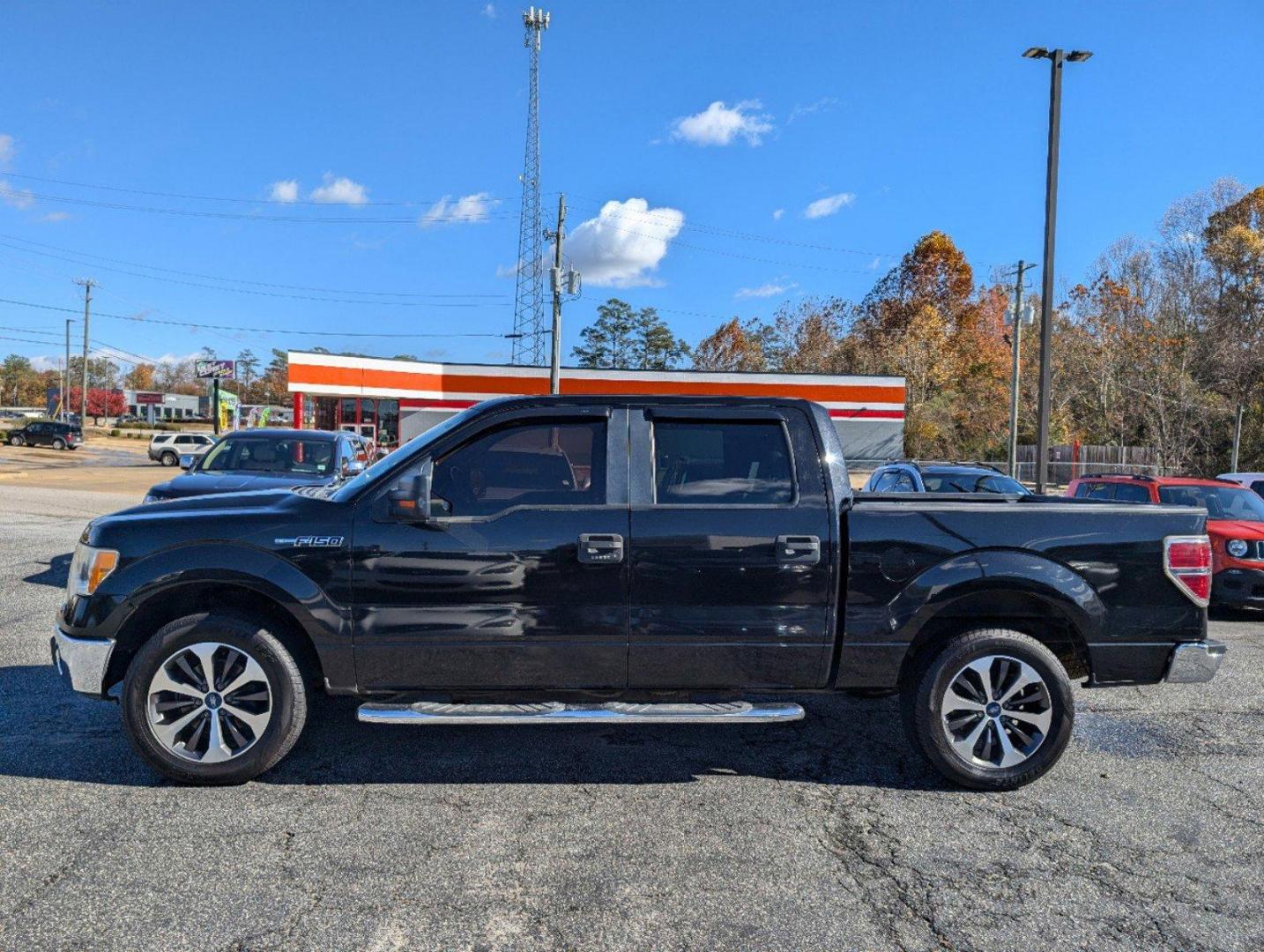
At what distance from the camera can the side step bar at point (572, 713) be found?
3.97 meters

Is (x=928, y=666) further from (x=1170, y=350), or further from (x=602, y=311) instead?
(x=602, y=311)

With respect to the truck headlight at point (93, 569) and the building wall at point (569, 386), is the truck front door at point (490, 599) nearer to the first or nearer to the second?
the truck headlight at point (93, 569)

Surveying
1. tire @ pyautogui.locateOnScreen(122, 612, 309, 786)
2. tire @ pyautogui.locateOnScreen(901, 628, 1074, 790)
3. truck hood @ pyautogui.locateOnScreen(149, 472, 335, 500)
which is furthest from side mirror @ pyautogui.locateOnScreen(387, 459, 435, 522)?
truck hood @ pyautogui.locateOnScreen(149, 472, 335, 500)

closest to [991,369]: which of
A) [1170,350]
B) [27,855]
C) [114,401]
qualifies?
[1170,350]

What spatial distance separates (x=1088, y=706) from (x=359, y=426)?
111 feet

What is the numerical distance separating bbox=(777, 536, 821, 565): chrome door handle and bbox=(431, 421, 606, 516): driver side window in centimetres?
89

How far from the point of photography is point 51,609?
307 inches

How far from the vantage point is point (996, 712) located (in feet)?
13.9

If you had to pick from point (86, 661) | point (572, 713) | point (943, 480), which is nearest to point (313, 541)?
point (86, 661)

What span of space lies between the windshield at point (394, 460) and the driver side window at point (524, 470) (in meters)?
0.13

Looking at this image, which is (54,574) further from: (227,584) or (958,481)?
(958,481)

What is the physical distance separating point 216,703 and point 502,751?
1461 mm

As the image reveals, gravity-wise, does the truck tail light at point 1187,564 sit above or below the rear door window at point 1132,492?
below

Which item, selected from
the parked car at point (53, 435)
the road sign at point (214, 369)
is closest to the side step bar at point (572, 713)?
the road sign at point (214, 369)
